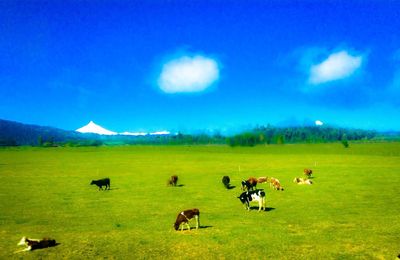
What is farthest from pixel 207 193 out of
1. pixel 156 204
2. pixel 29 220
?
pixel 29 220

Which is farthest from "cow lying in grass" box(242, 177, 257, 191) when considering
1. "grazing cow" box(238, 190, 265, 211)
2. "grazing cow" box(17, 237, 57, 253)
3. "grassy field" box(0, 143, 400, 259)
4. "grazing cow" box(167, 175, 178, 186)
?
"grazing cow" box(17, 237, 57, 253)

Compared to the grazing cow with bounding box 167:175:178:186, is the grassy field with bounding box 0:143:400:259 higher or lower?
lower

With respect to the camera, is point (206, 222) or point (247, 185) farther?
point (247, 185)

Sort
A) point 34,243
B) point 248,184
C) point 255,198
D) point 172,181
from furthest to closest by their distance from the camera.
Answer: point 172,181
point 248,184
point 255,198
point 34,243

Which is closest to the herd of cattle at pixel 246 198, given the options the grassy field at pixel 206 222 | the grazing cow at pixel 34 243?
the grassy field at pixel 206 222

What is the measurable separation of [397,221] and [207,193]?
54.0ft

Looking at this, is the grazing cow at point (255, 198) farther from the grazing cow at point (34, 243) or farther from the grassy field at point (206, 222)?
the grazing cow at point (34, 243)

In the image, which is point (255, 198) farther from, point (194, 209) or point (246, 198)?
point (194, 209)

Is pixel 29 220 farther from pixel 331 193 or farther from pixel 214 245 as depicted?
pixel 331 193

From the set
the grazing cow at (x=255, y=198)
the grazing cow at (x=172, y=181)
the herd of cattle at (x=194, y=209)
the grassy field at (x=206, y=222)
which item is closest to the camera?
the grassy field at (x=206, y=222)

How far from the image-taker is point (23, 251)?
56.6 feet

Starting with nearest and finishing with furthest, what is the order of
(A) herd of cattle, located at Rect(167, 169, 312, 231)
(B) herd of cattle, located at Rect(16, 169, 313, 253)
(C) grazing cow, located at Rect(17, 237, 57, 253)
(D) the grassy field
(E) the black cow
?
(D) the grassy field → (C) grazing cow, located at Rect(17, 237, 57, 253) → (B) herd of cattle, located at Rect(16, 169, 313, 253) → (A) herd of cattle, located at Rect(167, 169, 312, 231) → (E) the black cow

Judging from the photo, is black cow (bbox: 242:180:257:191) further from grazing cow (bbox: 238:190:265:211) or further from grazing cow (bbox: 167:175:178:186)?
grazing cow (bbox: 238:190:265:211)

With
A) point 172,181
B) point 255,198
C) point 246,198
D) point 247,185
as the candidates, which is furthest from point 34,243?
point 172,181
